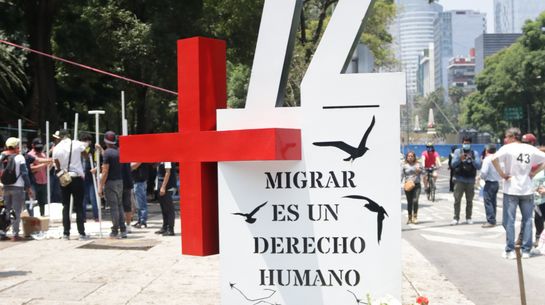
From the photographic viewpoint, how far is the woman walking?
15.2m

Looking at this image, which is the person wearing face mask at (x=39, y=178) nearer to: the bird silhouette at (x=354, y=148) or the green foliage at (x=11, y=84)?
the green foliage at (x=11, y=84)

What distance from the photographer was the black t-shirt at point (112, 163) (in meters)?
12.0

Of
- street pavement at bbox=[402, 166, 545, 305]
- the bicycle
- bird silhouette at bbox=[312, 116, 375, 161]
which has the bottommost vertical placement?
street pavement at bbox=[402, 166, 545, 305]

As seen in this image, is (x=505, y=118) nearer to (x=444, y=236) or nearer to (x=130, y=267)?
(x=444, y=236)

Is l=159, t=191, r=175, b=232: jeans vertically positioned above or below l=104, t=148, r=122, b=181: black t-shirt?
below

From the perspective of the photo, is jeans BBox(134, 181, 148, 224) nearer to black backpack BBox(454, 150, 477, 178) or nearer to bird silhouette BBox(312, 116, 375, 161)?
black backpack BBox(454, 150, 477, 178)

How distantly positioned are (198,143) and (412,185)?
11.1 metres

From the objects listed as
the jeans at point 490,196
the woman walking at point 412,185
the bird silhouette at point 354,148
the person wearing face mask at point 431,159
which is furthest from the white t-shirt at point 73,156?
the person wearing face mask at point 431,159

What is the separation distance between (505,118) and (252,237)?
69.0m

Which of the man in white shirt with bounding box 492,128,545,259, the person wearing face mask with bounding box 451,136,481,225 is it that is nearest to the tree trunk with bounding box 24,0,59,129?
the person wearing face mask with bounding box 451,136,481,225

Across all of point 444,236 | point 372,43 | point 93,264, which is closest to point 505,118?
point 372,43

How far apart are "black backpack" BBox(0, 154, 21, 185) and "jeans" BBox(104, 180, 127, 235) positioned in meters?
1.51

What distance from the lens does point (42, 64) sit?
68.9 ft

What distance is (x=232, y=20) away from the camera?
23.6 meters
